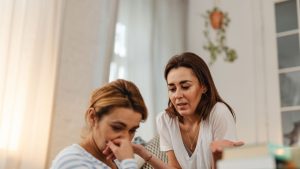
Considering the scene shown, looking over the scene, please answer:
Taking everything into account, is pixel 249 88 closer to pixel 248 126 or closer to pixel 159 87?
pixel 248 126

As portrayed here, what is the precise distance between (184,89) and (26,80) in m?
0.93

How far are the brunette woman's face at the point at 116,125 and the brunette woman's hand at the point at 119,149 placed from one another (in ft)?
0.07

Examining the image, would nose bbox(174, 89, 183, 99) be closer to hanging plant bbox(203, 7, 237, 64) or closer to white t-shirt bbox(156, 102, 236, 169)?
white t-shirt bbox(156, 102, 236, 169)

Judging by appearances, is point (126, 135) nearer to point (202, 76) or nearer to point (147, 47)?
point (202, 76)

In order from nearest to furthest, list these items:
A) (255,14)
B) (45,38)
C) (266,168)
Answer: (266,168) < (45,38) < (255,14)

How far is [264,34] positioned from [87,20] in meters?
1.49

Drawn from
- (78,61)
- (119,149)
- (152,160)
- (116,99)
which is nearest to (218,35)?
(78,61)

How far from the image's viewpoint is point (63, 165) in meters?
0.97

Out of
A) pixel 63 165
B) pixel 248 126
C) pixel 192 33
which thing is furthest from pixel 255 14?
pixel 63 165

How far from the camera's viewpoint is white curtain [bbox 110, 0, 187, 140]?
2.83 m

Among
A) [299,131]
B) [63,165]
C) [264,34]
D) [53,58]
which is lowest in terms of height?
[299,131]

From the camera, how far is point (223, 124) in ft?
4.75

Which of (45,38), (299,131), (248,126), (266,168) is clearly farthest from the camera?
(248,126)

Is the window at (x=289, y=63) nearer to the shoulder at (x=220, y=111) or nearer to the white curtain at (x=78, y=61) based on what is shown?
the white curtain at (x=78, y=61)
